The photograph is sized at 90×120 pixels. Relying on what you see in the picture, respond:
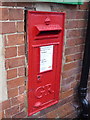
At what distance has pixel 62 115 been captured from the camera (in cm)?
196

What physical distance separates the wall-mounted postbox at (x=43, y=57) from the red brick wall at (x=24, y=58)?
67 mm

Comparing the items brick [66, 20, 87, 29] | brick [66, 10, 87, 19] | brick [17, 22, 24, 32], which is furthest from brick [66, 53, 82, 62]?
brick [17, 22, 24, 32]

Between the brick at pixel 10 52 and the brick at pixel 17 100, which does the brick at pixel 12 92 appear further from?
the brick at pixel 10 52

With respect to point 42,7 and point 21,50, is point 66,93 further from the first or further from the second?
point 42,7

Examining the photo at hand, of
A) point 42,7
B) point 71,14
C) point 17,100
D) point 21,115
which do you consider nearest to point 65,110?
point 21,115

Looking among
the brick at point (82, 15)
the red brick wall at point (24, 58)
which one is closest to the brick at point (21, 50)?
the red brick wall at point (24, 58)

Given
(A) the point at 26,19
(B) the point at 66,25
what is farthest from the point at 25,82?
(B) the point at 66,25

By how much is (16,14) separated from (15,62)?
0.41m

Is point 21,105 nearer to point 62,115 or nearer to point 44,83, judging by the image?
point 44,83

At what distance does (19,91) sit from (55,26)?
2.39 feet

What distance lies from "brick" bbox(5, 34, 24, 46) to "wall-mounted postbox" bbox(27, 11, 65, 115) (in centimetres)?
8

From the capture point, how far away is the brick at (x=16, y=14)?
1188mm

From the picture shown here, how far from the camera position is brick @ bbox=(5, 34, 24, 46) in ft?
4.04

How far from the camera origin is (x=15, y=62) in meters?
1.33
